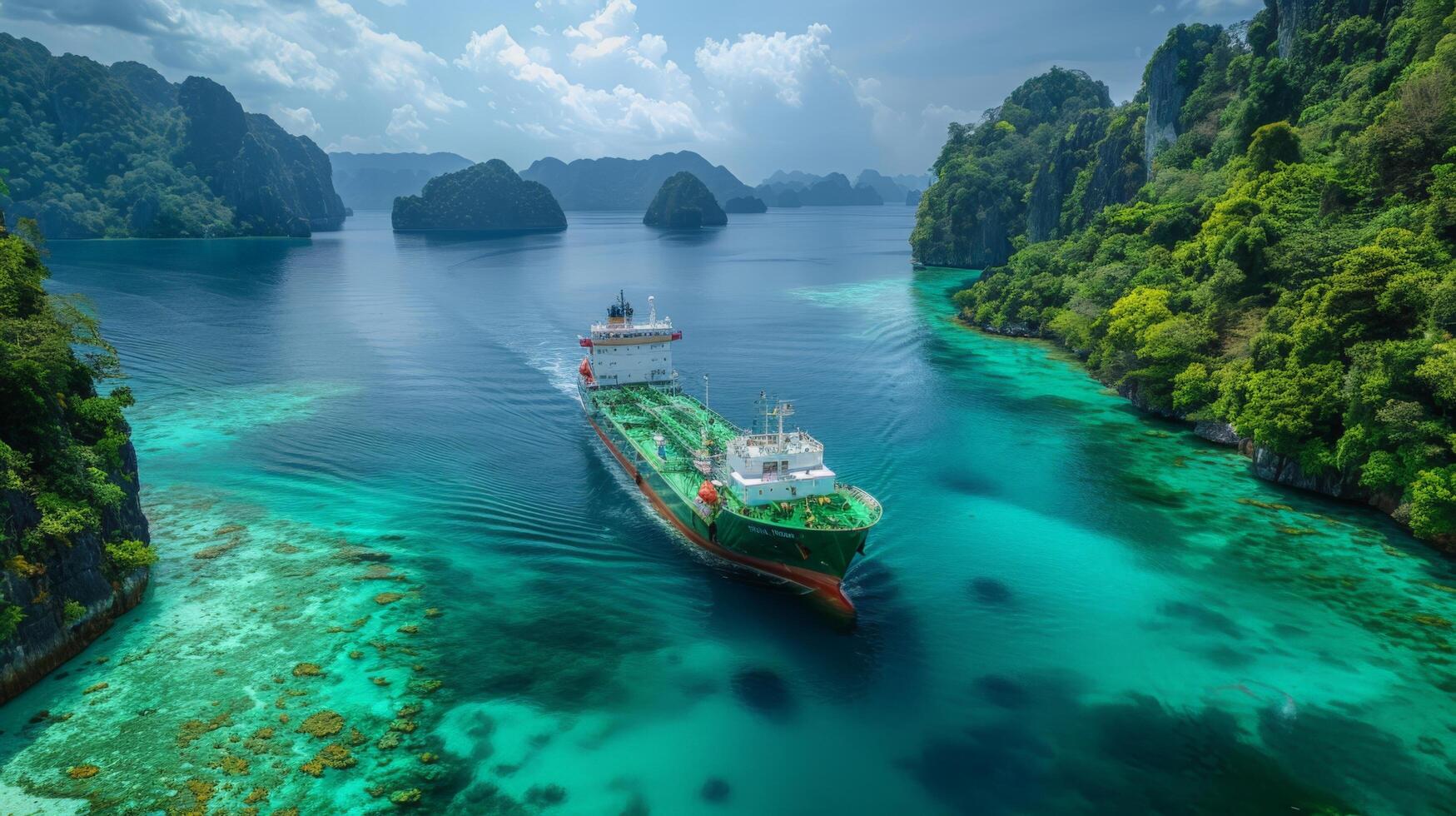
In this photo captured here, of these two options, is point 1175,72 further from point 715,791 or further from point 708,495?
point 715,791

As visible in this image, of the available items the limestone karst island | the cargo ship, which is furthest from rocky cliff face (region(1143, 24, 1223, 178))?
the cargo ship

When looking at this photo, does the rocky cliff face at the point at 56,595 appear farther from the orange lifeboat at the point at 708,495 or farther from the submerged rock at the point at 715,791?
the orange lifeboat at the point at 708,495

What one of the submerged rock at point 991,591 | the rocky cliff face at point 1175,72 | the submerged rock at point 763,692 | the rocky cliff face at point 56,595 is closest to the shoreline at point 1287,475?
the submerged rock at point 991,591

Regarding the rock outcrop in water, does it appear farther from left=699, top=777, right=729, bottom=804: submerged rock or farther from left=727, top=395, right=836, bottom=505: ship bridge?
left=727, top=395, right=836, bottom=505: ship bridge

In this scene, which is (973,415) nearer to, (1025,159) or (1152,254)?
(1152,254)

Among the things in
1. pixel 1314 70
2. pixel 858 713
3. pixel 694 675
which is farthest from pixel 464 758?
pixel 1314 70
